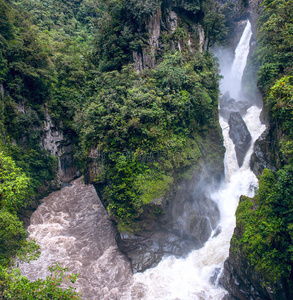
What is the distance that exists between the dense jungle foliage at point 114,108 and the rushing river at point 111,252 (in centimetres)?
159

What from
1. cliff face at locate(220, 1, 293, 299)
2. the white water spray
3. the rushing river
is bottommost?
the rushing river

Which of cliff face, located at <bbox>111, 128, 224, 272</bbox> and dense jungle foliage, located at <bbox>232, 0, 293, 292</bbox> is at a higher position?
dense jungle foliage, located at <bbox>232, 0, 293, 292</bbox>

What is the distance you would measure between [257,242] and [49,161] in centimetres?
1756

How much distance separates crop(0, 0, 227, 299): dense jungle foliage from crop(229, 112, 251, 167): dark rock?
2.59 meters

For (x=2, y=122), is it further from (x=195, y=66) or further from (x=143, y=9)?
(x=195, y=66)

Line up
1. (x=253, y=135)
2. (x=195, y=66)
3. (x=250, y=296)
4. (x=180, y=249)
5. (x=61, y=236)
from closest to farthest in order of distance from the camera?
(x=250, y=296), (x=180, y=249), (x=61, y=236), (x=195, y=66), (x=253, y=135)

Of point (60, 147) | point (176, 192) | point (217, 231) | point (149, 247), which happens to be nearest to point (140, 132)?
point (176, 192)

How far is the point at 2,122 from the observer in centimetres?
1650

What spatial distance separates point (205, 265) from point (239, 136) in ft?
37.5

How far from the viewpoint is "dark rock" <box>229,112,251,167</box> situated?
19562mm

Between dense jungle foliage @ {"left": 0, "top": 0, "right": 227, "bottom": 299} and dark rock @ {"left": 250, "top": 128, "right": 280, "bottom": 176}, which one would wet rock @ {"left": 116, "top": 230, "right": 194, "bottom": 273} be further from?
dark rock @ {"left": 250, "top": 128, "right": 280, "bottom": 176}

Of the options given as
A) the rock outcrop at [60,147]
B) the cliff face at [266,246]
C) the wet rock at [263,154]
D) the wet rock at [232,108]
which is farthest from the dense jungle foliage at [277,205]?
the rock outcrop at [60,147]

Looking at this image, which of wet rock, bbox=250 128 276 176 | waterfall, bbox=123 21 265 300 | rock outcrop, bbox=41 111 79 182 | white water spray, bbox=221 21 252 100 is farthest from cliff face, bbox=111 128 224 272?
white water spray, bbox=221 21 252 100

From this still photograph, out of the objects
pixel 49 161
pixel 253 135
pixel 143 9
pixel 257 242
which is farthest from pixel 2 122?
pixel 253 135
